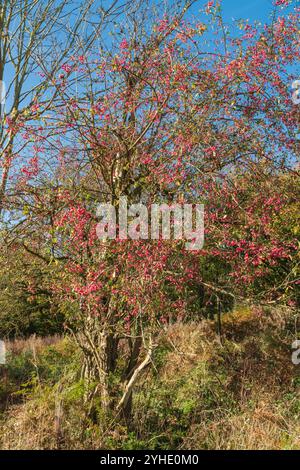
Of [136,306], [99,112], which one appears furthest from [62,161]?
[136,306]

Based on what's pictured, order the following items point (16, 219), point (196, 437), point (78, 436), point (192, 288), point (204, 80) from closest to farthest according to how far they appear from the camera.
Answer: point (78, 436)
point (196, 437)
point (204, 80)
point (16, 219)
point (192, 288)

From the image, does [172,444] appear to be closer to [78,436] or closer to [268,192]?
[78,436]

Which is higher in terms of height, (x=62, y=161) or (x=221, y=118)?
(x=221, y=118)

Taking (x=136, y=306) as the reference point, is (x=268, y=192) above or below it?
above

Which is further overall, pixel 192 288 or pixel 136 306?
pixel 192 288

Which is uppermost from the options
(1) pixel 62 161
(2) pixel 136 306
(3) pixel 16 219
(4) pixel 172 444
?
(1) pixel 62 161

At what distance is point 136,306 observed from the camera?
15.4 ft

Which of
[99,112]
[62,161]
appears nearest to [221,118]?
[99,112]

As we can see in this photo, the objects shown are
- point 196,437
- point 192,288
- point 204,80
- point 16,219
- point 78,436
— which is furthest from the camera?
point 192,288

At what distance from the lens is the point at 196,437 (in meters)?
4.98

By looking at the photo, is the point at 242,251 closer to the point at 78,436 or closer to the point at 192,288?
the point at 192,288

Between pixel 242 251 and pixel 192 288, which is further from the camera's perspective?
pixel 192 288
